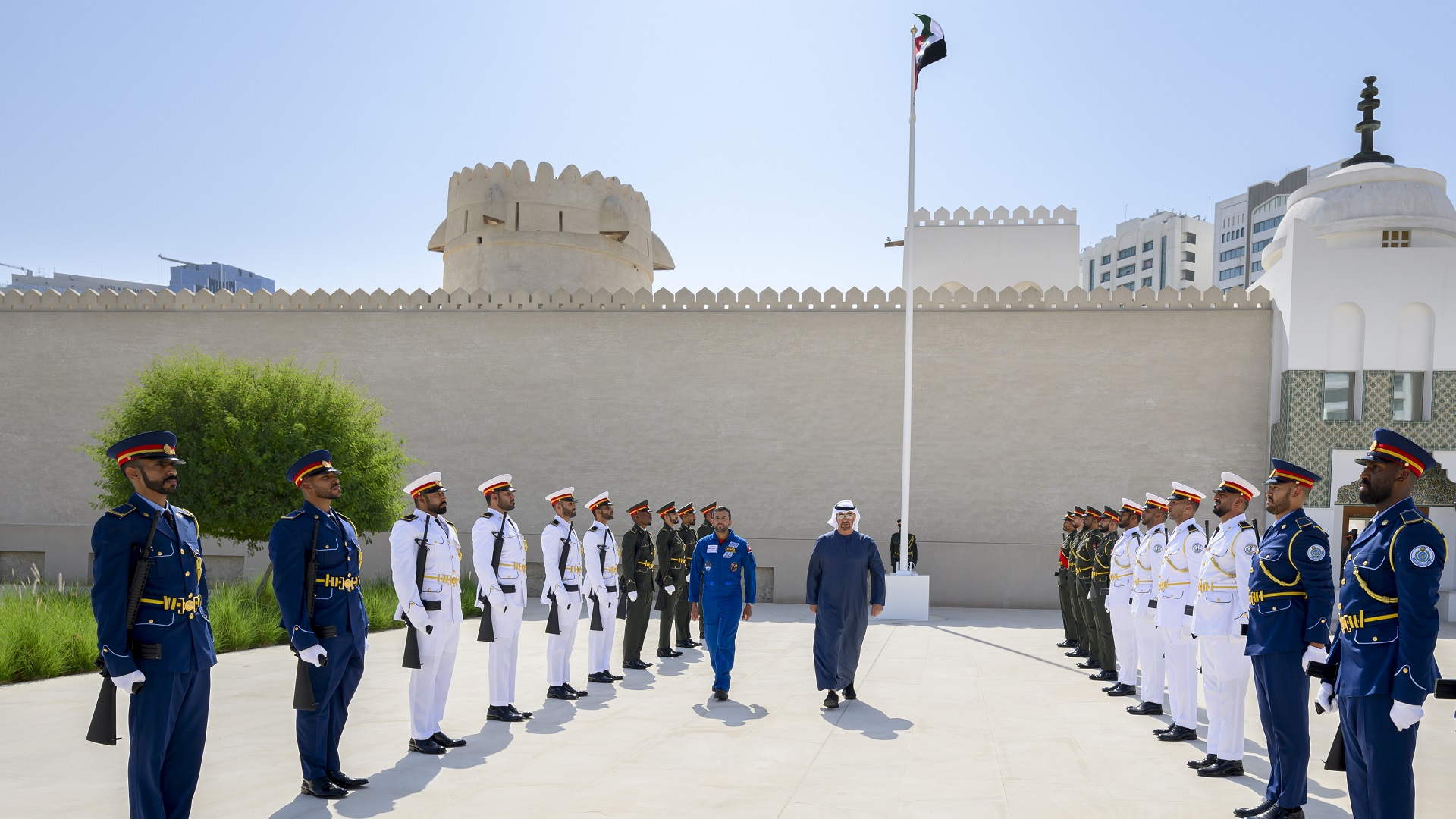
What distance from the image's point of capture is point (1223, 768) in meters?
6.38

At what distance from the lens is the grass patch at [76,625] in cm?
959

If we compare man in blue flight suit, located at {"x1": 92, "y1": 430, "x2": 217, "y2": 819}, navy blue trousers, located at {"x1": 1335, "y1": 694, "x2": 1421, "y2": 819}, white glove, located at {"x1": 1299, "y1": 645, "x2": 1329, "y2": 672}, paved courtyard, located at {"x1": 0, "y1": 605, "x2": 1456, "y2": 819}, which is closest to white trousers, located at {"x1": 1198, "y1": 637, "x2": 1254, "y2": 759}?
paved courtyard, located at {"x1": 0, "y1": 605, "x2": 1456, "y2": 819}

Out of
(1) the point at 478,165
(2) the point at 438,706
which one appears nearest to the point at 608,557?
(2) the point at 438,706

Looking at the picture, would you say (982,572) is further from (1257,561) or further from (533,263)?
(1257,561)

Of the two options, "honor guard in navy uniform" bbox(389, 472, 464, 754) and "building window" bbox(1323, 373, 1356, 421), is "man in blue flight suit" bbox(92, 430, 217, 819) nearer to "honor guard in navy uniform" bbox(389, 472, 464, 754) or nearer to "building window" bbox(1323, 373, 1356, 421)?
"honor guard in navy uniform" bbox(389, 472, 464, 754)

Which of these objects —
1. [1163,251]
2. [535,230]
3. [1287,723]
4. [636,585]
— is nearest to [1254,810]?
[1287,723]

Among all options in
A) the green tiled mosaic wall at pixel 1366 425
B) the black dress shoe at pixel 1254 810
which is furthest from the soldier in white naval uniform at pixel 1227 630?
the green tiled mosaic wall at pixel 1366 425

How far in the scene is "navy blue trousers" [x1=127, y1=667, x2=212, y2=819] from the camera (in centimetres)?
447

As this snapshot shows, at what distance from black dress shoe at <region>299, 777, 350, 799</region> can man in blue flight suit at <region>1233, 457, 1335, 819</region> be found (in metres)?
4.91

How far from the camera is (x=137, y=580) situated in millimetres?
4535

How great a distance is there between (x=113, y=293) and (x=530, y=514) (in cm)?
975

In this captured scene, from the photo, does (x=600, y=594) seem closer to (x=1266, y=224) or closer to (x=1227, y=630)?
(x=1227, y=630)

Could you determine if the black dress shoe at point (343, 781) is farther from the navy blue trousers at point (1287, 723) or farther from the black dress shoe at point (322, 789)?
the navy blue trousers at point (1287, 723)

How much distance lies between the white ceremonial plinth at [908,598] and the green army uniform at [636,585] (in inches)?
233
